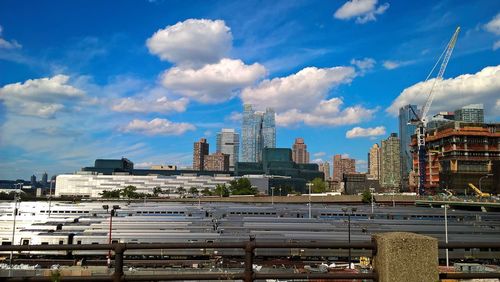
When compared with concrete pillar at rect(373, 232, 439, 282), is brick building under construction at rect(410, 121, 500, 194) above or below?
above

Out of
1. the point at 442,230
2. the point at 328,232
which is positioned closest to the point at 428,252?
the point at 328,232

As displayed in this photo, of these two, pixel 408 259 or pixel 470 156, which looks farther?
pixel 470 156

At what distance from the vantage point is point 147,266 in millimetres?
44281

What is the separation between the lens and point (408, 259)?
6980mm

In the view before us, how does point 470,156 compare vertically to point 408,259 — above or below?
above

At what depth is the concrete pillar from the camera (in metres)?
6.94

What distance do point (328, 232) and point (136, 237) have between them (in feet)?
102

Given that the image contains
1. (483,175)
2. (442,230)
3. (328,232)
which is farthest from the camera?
(483,175)

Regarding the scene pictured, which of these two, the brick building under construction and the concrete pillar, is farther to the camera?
the brick building under construction

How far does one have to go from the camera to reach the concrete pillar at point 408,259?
694 cm

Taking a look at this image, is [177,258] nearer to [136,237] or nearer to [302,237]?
[136,237]

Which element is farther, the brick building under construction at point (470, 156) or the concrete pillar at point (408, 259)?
the brick building under construction at point (470, 156)

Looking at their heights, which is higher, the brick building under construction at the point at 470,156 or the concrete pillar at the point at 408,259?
the brick building under construction at the point at 470,156

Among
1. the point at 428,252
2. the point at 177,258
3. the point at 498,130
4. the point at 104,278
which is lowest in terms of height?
the point at 177,258
